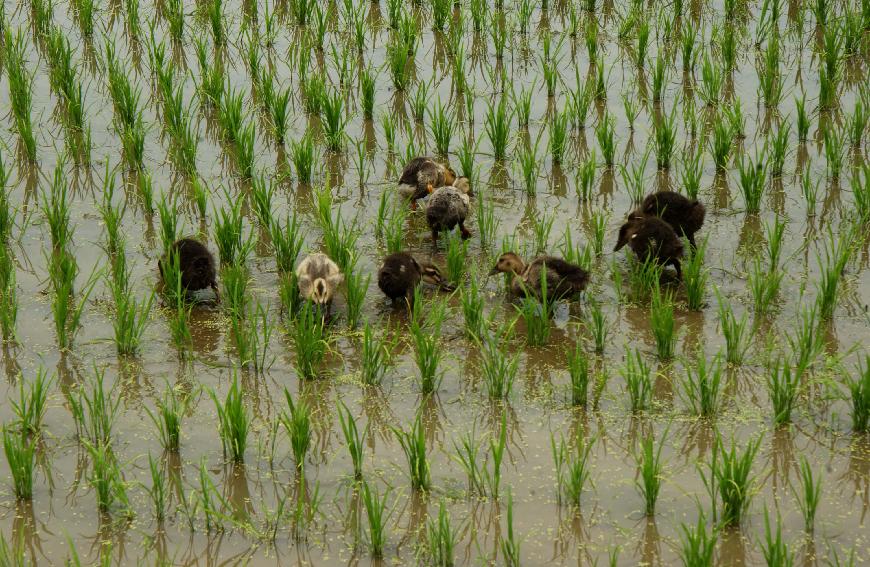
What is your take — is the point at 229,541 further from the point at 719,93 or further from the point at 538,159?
the point at 719,93

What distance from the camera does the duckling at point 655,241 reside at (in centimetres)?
718

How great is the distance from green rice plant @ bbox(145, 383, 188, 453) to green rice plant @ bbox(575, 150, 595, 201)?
357cm

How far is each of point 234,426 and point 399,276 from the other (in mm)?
1846

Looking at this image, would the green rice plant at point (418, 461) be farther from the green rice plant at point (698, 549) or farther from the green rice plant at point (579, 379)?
the green rice plant at point (698, 549)

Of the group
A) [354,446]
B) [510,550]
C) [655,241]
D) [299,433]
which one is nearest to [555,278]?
[655,241]

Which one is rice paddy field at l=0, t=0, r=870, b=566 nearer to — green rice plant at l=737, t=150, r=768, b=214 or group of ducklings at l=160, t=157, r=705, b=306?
green rice plant at l=737, t=150, r=768, b=214

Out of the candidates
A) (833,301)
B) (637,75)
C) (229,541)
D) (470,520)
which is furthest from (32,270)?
(637,75)

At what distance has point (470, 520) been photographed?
5066 millimetres

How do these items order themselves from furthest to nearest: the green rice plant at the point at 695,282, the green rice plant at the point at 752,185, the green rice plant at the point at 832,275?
1. the green rice plant at the point at 752,185
2. the green rice plant at the point at 695,282
3. the green rice plant at the point at 832,275

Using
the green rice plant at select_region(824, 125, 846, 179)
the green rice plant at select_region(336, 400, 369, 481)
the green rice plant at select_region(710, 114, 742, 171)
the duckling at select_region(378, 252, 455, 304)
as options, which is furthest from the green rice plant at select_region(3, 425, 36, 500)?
the green rice plant at select_region(824, 125, 846, 179)

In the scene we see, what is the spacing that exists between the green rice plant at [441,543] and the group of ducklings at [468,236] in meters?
2.03

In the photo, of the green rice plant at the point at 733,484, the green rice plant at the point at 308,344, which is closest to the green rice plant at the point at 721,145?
the green rice plant at the point at 308,344

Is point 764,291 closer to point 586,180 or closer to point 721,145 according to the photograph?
point 586,180

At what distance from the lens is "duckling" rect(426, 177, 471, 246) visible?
7641 millimetres
